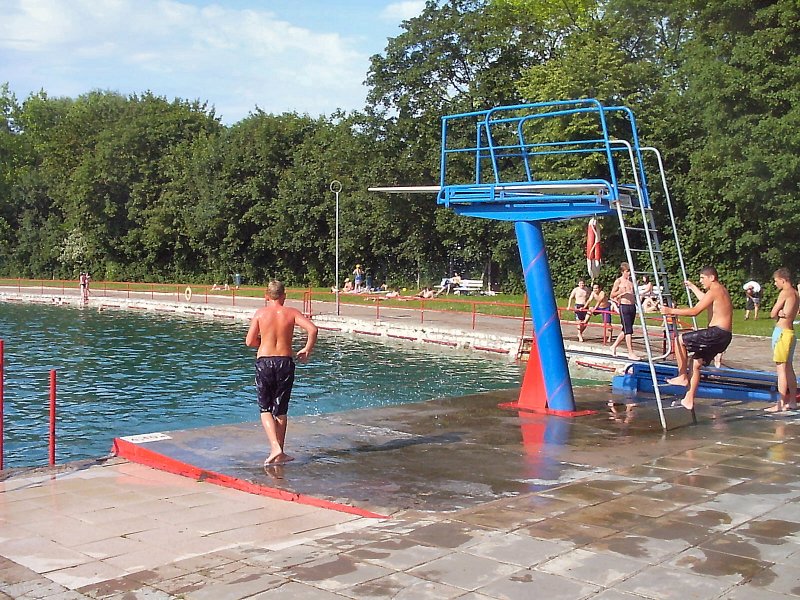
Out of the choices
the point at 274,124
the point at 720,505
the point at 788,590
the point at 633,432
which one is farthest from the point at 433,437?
the point at 274,124

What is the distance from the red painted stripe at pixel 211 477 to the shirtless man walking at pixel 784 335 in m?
7.06

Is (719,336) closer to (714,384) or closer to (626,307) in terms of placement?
(714,384)

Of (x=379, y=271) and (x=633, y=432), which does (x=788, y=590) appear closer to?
(x=633, y=432)

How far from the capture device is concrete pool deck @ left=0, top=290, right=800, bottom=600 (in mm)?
5691

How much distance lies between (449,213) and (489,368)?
79.8ft

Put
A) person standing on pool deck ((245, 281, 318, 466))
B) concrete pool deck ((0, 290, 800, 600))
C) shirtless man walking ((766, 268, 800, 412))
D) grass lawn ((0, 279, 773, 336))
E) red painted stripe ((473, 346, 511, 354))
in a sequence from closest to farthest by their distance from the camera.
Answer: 1. concrete pool deck ((0, 290, 800, 600))
2. person standing on pool deck ((245, 281, 318, 466))
3. shirtless man walking ((766, 268, 800, 412))
4. red painted stripe ((473, 346, 511, 354))
5. grass lawn ((0, 279, 773, 336))

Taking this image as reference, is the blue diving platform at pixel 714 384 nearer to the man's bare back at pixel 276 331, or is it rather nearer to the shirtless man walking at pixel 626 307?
the shirtless man walking at pixel 626 307

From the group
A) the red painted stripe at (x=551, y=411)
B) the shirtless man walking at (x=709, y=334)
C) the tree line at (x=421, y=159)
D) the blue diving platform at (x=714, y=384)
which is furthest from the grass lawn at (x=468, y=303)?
the shirtless man walking at (x=709, y=334)

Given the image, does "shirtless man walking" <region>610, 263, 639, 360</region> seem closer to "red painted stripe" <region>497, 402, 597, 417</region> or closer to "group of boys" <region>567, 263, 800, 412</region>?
"group of boys" <region>567, 263, 800, 412</region>

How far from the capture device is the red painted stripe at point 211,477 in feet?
25.7

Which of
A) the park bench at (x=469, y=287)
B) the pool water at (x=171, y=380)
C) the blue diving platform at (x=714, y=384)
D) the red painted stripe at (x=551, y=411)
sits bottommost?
the pool water at (x=171, y=380)

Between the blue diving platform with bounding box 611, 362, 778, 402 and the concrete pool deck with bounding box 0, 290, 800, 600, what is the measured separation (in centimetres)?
220

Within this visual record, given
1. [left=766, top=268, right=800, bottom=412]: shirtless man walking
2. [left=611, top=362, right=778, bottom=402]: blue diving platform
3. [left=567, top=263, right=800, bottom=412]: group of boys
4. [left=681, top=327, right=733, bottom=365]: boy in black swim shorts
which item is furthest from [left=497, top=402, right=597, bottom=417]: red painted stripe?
[left=766, top=268, right=800, bottom=412]: shirtless man walking

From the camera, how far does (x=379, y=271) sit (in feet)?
172
